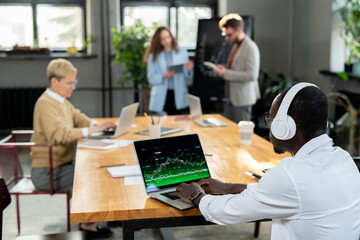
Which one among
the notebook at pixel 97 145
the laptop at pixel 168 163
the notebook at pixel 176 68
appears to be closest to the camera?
the laptop at pixel 168 163

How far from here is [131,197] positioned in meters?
1.94

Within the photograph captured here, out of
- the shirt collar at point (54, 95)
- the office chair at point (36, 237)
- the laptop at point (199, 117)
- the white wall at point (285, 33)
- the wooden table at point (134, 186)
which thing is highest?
the white wall at point (285, 33)

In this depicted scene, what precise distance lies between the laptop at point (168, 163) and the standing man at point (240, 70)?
90.6 inches

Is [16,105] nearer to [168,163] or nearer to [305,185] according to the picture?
[168,163]

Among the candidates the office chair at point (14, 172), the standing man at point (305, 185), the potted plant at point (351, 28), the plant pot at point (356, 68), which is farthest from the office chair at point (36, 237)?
the plant pot at point (356, 68)

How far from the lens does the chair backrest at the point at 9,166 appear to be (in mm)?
2914

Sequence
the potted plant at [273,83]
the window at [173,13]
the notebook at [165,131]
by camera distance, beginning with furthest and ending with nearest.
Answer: the window at [173,13], the potted plant at [273,83], the notebook at [165,131]

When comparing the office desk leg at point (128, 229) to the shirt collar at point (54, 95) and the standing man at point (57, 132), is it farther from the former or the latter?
the shirt collar at point (54, 95)

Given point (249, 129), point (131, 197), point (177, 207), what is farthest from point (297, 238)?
point (249, 129)

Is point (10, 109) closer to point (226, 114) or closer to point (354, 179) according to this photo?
point (226, 114)

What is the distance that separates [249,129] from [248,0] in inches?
162

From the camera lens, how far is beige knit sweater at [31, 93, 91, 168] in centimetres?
302

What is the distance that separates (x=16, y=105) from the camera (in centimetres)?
621

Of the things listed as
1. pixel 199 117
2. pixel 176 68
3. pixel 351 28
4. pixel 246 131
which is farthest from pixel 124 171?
pixel 351 28
